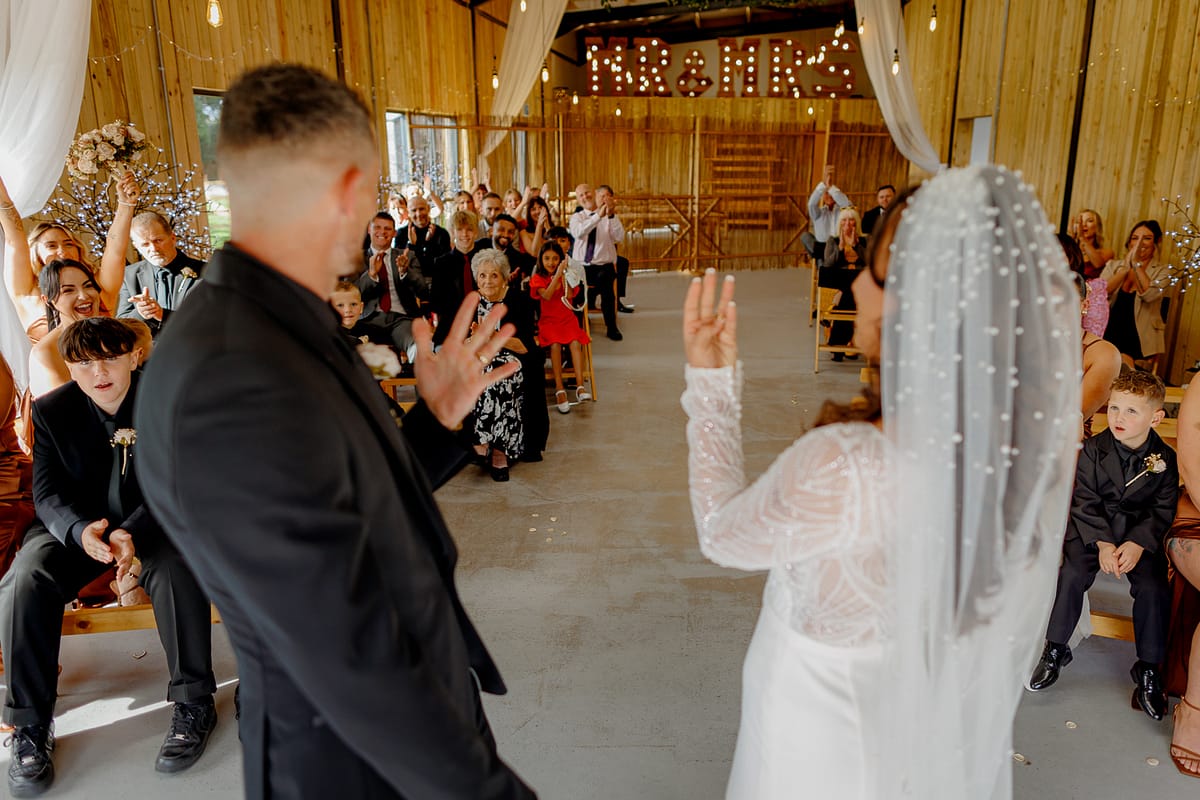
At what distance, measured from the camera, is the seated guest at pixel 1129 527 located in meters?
2.62

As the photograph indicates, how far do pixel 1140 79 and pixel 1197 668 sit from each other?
610cm

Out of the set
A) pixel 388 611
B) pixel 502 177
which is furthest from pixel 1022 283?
pixel 502 177

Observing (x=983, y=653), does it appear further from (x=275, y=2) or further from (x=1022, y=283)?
(x=275, y=2)

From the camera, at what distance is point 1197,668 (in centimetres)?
240

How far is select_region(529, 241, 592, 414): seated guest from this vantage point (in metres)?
5.84

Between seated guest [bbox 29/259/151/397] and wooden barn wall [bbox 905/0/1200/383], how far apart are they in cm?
712

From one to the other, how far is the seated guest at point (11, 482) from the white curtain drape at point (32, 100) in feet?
3.18

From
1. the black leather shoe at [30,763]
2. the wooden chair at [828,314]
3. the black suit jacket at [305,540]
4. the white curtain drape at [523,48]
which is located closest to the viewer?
the black suit jacket at [305,540]

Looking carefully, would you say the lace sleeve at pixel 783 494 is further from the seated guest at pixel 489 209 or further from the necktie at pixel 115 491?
the seated guest at pixel 489 209

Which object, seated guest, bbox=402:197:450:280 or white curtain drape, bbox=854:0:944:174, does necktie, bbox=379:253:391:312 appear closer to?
seated guest, bbox=402:197:450:280

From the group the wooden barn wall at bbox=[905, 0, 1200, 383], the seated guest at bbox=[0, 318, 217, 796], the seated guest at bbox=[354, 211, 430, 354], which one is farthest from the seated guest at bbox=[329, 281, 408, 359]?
the wooden barn wall at bbox=[905, 0, 1200, 383]

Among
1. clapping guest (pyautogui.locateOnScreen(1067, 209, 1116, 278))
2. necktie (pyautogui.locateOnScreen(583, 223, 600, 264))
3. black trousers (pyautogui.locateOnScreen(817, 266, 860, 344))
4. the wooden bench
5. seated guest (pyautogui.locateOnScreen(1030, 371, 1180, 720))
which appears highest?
clapping guest (pyautogui.locateOnScreen(1067, 209, 1116, 278))

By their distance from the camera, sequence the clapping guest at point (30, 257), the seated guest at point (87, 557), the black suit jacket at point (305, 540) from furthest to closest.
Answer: the clapping guest at point (30, 257) → the seated guest at point (87, 557) → the black suit jacket at point (305, 540)

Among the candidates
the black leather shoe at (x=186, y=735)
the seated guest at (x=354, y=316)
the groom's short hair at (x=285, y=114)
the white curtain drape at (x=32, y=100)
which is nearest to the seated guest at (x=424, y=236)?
the seated guest at (x=354, y=316)
